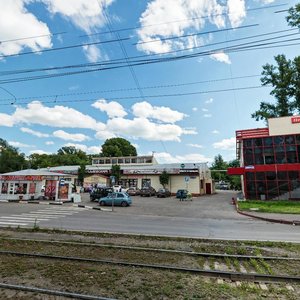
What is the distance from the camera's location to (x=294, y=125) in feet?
104

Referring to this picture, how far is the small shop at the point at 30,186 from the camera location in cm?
3102

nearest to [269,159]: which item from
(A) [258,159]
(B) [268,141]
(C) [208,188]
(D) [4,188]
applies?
(A) [258,159]

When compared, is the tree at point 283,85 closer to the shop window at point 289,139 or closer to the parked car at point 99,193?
the shop window at point 289,139

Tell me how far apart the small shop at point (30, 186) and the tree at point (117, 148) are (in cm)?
4925

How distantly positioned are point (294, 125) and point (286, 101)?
12864mm

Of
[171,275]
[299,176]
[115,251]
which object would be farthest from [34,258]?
[299,176]

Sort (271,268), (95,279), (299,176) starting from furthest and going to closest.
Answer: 1. (299,176)
2. (271,268)
3. (95,279)

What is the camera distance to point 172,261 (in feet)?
→ 25.6

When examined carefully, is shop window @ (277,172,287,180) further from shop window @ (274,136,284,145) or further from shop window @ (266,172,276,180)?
shop window @ (274,136,284,145)

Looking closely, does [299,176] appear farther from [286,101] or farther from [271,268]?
[271,268]

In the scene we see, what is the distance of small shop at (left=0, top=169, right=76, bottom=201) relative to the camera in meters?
31.0

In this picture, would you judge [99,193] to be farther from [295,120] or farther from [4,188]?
[295,120]

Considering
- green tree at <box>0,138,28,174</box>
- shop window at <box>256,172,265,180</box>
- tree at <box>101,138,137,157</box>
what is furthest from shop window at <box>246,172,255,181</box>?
green tree at <box>0,138,28,174</box>

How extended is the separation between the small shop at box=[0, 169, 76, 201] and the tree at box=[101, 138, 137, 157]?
4925 cm
